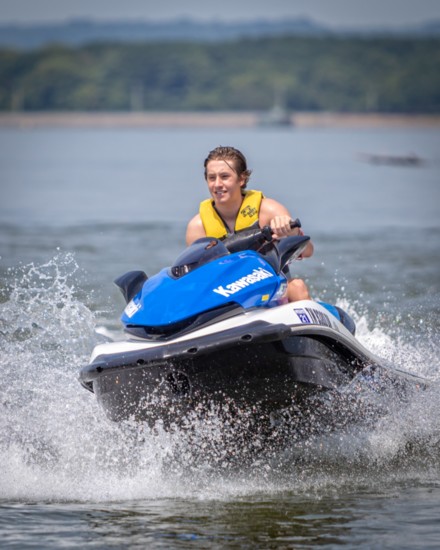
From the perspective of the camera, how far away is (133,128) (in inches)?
5920

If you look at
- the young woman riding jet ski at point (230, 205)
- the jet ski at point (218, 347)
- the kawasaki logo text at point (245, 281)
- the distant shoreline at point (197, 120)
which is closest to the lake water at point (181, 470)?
the jet ski at point (218, 347)

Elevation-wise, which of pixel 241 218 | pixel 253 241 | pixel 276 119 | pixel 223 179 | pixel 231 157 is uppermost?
pixel 276 119

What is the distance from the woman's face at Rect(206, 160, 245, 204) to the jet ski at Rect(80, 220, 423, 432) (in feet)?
1.36

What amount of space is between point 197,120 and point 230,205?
13716 centimetres

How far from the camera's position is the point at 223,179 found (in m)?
6.45

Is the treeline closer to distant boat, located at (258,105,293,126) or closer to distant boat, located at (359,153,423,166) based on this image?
distant boat, located at (258,105,293,126)

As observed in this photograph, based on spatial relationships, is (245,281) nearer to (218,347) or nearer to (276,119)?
(218,347)

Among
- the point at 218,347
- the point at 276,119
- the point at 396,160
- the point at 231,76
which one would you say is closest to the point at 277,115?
the point at 276,119

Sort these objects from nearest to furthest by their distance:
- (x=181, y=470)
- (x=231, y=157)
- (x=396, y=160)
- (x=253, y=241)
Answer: (x=181, y=470) < (x=253, y=241) < (x=231, y=157) < (x=396, y=160)

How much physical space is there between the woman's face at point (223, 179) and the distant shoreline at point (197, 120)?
13029 centimetres

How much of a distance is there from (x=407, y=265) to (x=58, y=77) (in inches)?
6012

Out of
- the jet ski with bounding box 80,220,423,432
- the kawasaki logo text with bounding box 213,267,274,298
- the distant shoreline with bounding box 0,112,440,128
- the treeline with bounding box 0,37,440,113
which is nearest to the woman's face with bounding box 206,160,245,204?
the jet ski with bounding box 80,220,423,432

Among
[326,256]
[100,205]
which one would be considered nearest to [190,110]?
[100,205]

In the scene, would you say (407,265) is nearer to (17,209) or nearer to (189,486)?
(189,486)
